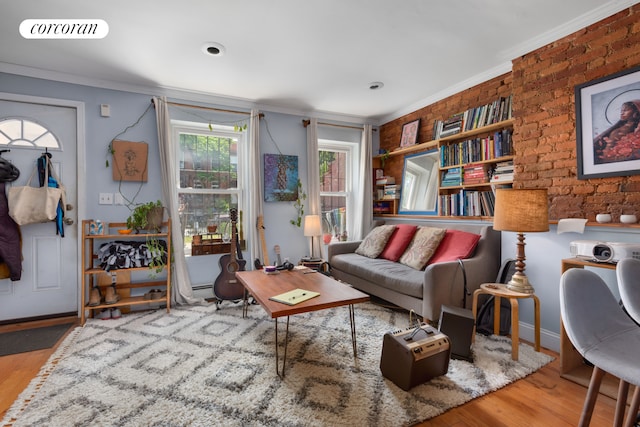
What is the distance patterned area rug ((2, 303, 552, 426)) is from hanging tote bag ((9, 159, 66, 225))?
1.10 metres

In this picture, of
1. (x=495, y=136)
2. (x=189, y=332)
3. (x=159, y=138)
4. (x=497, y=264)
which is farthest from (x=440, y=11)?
(x=189, y=332)

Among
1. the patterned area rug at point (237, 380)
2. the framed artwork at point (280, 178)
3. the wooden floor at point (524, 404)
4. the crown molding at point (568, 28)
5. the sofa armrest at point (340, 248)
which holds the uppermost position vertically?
the crown molding at point (568, 28)

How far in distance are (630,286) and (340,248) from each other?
2.77m

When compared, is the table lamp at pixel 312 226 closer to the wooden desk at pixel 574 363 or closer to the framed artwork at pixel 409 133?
the framed artwork at pixel 409 133

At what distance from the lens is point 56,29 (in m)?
2.12

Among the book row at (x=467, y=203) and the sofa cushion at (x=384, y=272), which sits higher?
the book row at (x=467, y=203)

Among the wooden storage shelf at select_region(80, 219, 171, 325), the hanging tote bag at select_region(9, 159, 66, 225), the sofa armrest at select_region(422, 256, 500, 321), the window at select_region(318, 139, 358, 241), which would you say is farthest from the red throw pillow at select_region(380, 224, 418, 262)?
the hanging tote bag at select_region(9, 159, 66, 225)

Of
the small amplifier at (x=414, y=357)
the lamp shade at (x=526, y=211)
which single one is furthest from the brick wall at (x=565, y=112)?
the small amplifier at (x=414, y=357)

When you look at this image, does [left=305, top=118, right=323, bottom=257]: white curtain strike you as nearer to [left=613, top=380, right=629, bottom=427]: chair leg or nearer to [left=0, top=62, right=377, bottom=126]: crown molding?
[left=0, top=62, right=377, bottom=126]: crown molding

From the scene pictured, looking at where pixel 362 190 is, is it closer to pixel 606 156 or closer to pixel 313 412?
pixel 606 156

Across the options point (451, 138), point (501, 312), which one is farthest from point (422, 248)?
point (451, 138)

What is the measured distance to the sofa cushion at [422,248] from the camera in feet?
Answer: 9.67

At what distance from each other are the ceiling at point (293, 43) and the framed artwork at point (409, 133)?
0.50 metres

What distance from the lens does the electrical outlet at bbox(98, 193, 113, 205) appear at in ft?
10.0
